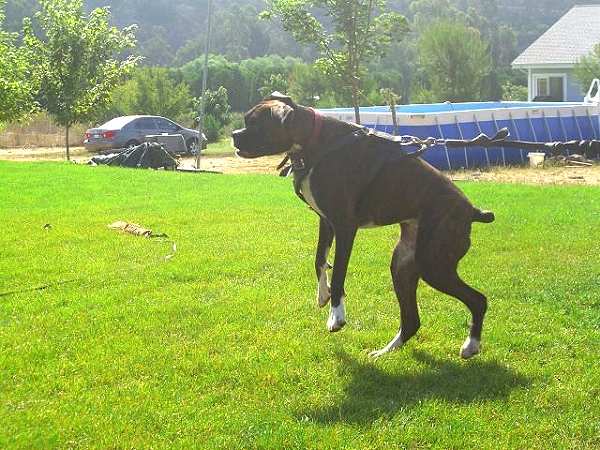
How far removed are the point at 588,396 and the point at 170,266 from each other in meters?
4.67

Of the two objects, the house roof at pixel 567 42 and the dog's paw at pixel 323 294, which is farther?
the house roof at pixel 567 42

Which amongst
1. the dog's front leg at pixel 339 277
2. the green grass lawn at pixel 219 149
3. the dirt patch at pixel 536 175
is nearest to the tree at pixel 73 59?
the green grass lawn at pixel 219 149

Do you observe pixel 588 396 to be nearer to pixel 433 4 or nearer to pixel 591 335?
pixel 591 335

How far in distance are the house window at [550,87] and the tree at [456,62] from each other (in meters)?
3.04

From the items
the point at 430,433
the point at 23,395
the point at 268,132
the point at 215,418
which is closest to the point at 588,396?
the point at 430,433

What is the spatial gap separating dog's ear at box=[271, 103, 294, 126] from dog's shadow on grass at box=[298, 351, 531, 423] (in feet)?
5.17

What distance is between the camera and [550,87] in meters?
45.4

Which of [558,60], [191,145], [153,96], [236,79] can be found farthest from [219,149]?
[558,60]

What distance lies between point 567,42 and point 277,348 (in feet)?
148

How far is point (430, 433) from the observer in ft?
14.0

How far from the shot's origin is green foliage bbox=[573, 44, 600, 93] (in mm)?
36719

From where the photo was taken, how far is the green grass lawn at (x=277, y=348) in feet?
14.2

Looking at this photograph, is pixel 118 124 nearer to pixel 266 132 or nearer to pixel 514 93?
pixel 266 132

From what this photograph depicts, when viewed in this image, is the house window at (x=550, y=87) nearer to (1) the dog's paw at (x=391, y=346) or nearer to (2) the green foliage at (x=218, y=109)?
(2) the green foliage at (x=218, y=109)
